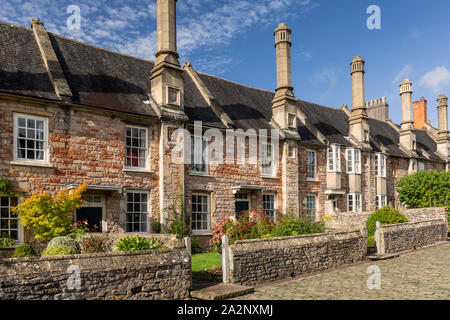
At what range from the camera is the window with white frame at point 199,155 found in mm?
18828

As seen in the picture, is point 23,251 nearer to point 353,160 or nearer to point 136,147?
point 136,147

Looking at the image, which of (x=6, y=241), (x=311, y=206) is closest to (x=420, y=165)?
(x=311, y=206)

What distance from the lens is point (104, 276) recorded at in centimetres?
809

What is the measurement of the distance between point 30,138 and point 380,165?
2437 cm

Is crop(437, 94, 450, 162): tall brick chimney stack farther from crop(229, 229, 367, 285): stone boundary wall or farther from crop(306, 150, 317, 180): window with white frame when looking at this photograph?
crop(229, 229, 367, 285): stone boundary wall

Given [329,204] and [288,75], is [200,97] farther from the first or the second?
[329,204]

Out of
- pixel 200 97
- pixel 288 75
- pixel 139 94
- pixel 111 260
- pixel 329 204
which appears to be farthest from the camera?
pixel 329 204

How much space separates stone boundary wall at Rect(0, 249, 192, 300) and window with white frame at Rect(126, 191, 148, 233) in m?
7.62

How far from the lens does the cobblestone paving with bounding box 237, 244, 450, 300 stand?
9305 millimetres

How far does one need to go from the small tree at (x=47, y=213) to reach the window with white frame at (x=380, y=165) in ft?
75.3

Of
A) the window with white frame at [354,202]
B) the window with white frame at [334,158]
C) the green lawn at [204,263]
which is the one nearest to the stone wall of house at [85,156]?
the green lawn at [204,263]

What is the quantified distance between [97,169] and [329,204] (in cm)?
1557

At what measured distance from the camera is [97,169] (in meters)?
15.9
